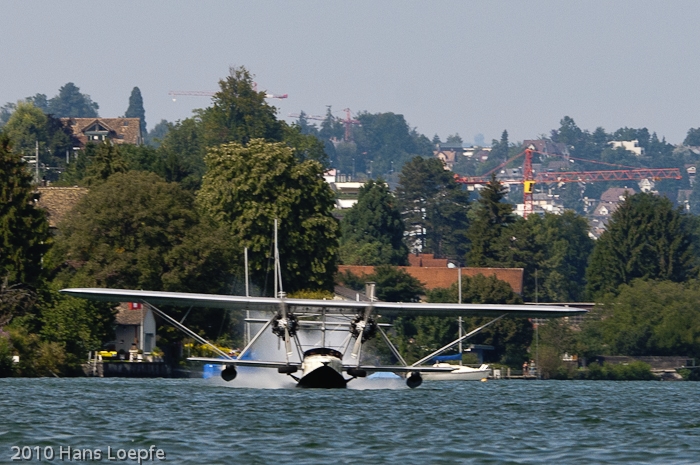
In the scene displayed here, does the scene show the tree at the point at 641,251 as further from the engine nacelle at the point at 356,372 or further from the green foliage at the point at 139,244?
the engine nacelle at the point at 356,372

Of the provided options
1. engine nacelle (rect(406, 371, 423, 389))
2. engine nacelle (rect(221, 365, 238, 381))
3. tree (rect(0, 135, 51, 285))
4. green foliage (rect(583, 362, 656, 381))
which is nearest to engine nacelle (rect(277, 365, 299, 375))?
engine nacelle (rect(221, 365, 238, 381))

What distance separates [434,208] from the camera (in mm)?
155250

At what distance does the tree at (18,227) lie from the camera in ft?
175

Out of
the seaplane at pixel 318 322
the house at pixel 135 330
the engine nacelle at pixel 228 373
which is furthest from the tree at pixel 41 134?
the engine nacelle at pixel 228 373

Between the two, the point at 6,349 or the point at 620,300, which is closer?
the point at 6,349

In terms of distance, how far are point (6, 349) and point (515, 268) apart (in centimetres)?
5913

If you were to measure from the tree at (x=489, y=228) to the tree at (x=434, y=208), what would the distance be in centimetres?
4318

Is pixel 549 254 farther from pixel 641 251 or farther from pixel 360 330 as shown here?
pixel 360 330

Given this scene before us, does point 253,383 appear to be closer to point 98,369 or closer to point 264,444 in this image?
point 98,369

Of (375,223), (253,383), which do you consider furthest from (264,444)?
(375,223)

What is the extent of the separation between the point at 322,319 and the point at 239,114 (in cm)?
8398

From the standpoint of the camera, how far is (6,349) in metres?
47.9

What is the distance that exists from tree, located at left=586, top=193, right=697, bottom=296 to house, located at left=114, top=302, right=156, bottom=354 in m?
44.0

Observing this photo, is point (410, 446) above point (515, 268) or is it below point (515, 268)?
below
